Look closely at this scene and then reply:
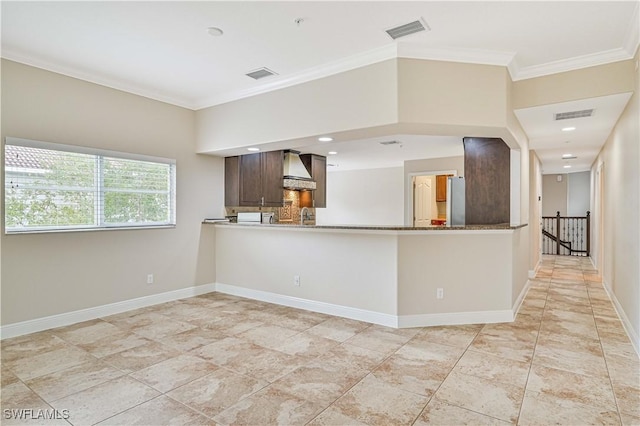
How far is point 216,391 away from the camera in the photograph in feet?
8.04

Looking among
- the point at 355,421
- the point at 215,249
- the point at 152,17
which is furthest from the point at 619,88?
the point at 215,249

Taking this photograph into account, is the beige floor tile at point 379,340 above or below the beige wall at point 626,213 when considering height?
below

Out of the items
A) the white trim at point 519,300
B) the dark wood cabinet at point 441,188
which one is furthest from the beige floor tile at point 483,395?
the dark wood cabinet at point 441,188

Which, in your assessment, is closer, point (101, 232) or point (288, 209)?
point (101, 232)

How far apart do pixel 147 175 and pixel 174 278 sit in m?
1.45

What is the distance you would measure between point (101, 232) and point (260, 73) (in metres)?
2.59

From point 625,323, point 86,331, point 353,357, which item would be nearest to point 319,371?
point 353,357

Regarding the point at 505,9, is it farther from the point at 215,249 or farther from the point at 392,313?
the point at 215,249

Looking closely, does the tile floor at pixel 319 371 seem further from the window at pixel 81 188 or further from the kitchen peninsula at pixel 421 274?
the window at pixel 81 188

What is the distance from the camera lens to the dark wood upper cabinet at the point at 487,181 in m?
4.82

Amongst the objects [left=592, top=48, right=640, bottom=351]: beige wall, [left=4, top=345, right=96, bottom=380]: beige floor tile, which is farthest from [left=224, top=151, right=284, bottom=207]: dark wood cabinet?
[left=592, top=48, right=640, bottom=351]: beige wall

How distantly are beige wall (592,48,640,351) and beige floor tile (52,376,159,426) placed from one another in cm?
405

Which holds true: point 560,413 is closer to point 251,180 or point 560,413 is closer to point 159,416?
point 159,416

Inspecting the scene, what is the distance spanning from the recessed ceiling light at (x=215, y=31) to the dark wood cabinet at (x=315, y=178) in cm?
401
